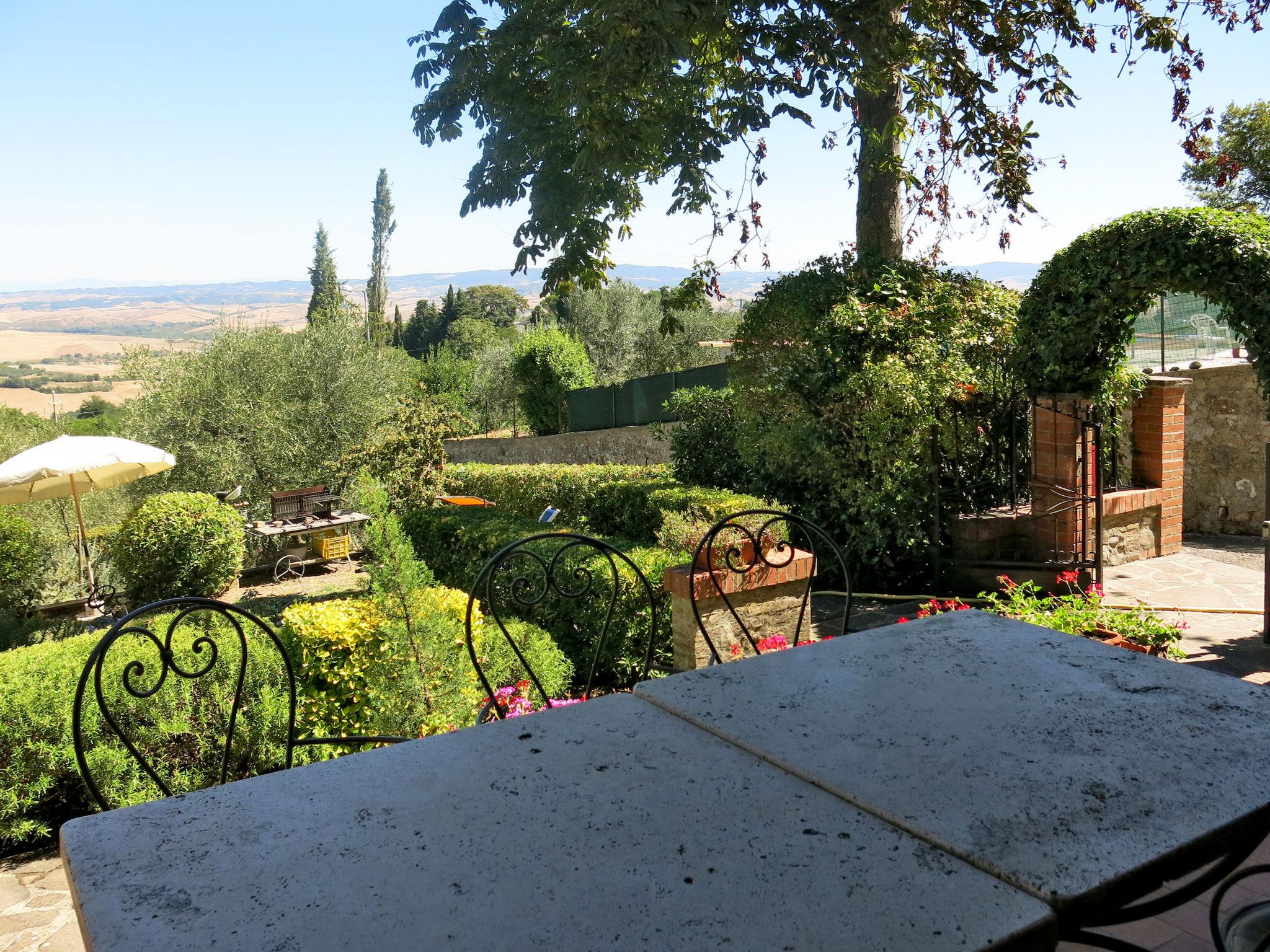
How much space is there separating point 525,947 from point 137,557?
12.1m

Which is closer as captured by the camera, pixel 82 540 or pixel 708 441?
pixel 708 441

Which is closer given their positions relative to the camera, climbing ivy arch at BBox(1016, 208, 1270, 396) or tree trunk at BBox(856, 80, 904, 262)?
climbing ivy arch at BBox(1016, 208, 1270, 396)

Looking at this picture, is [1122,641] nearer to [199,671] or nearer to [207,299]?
[199,671]

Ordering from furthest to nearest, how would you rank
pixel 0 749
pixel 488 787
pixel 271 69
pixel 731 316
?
pixel 731 316 → pixel 271 69 → pixel 0 749 → pixel 488 787

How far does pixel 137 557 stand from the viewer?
36.4ft

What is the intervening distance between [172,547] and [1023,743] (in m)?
11.9

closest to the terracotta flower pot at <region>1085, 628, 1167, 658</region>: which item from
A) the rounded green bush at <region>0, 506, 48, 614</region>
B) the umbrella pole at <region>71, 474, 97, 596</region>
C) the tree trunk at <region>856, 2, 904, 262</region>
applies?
the tree trunk at <region>856, 2, 904, 262</region>

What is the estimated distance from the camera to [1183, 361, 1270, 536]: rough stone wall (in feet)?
31.7

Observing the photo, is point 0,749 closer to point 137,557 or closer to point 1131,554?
point 137,557

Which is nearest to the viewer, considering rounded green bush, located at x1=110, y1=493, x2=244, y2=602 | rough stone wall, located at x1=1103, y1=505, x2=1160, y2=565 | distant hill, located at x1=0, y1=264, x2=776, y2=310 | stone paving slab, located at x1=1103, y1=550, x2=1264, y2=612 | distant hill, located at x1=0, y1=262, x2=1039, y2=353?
stone paving slab, located at x1=1103, y1=550, x2=1264, y2=612

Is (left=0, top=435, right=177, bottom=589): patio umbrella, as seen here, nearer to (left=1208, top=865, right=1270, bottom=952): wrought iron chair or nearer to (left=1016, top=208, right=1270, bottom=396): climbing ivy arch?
(left=1016, top=208, right=1270, bottom=396): climbing ivy arch

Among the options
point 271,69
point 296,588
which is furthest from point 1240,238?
point 271,69

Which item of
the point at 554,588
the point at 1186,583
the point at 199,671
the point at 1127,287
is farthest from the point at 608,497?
the point at 199,671

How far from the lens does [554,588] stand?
8.51 feet
